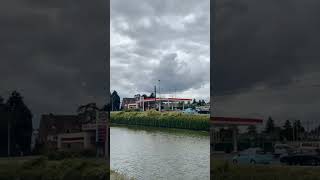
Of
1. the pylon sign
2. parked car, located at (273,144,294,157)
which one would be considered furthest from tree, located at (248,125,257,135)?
the pylon sign

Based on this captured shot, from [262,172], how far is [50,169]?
3071 mm

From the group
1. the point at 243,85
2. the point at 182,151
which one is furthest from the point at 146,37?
the point at 243,85

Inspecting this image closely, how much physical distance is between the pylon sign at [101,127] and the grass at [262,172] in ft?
5.81

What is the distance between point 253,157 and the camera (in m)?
6.69

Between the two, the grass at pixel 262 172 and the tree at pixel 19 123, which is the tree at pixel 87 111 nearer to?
the tree at pixel 19 123

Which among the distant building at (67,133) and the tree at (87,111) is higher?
the tree at (87,111)

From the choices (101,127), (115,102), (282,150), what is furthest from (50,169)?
(115,102)

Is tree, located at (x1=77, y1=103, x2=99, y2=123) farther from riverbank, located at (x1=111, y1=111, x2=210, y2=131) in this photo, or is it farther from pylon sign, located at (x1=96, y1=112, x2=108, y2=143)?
riverbank, located at (x1=111, y1=111, x2=210, y2=131)

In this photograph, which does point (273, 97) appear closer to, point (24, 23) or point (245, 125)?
point (245, 125)

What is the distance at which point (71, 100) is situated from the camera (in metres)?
6.35

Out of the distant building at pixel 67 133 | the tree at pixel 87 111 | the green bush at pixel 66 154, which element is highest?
the tree at pixel 87 111

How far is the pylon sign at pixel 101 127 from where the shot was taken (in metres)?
6.51

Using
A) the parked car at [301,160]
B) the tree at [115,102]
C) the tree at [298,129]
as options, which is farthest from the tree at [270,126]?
the tree at [115,102]

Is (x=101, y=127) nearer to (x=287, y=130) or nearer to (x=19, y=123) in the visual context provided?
(x=19, y=123)
